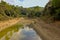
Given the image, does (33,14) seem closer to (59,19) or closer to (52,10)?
(52,10)

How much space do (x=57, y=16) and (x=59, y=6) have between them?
317 cm

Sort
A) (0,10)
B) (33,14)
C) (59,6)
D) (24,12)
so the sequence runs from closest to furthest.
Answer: (59,6)
(0,10)
(33,14)
(24,12)

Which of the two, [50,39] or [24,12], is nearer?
[50,39]

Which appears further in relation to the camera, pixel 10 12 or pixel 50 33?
pixel 10 12

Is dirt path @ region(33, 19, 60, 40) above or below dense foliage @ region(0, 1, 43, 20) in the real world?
above

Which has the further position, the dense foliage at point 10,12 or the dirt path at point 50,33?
the dense foliage at point 10,12

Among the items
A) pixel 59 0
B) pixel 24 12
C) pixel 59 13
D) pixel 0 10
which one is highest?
pixel 59 0

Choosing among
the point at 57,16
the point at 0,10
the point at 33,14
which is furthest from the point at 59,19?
the point at 33,14

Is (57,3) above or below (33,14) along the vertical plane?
above

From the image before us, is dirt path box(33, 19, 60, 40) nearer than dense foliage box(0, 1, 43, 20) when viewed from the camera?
Yes

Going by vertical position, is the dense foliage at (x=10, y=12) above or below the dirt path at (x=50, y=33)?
below

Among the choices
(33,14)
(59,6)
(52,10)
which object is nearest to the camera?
(59,6)

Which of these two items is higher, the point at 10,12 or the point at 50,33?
the point at 50,33

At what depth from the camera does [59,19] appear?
4525 cm
